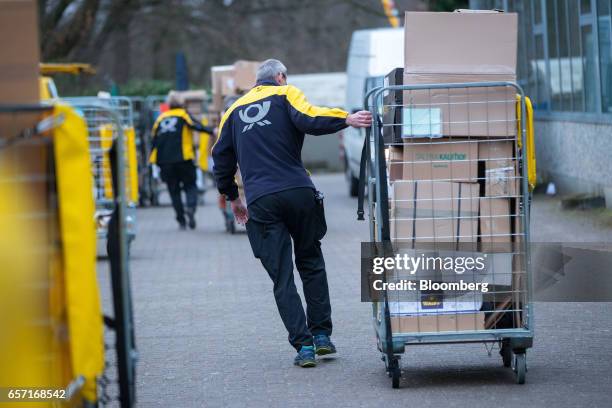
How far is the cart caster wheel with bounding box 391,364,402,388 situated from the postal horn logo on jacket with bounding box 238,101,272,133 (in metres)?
1.70

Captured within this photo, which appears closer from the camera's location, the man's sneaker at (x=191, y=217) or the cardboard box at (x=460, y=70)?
the cardboard box at (x=460, y=70)

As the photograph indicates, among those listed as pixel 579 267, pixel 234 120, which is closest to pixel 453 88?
pixel 234 120

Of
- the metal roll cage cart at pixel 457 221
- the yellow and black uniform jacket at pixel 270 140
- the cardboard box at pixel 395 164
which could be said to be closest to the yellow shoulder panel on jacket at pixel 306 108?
the yellow and black uniform jacket at pixel 270 140

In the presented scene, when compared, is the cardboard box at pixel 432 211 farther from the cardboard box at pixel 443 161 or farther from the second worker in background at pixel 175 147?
the second worker in background at pixel 175 147

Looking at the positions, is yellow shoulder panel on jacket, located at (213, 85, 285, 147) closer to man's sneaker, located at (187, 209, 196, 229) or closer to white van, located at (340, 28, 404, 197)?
man's sneaker, located at (187, 209, 196, 229)

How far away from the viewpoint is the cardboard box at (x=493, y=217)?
6.34 meters

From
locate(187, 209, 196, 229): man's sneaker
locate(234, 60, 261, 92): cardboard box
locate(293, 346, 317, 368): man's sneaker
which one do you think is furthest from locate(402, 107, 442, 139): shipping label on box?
locate(187, 209, 196, 229): man's sneaker

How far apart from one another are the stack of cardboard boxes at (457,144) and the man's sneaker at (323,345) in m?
1.17

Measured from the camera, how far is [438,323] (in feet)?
21.1

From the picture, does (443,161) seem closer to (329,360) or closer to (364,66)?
(329,360)

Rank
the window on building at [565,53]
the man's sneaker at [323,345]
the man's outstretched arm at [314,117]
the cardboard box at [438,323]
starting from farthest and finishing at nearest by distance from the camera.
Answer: the window on building at [565,53] < the man's sneaker at [323,345] < the man's outstretched arm at [314,117] < the cardboard box at [438,323]

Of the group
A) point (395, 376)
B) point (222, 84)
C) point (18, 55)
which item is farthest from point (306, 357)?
point (222, 84)

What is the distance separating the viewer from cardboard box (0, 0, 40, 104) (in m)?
4.29

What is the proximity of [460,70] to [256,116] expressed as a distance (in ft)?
4.47
